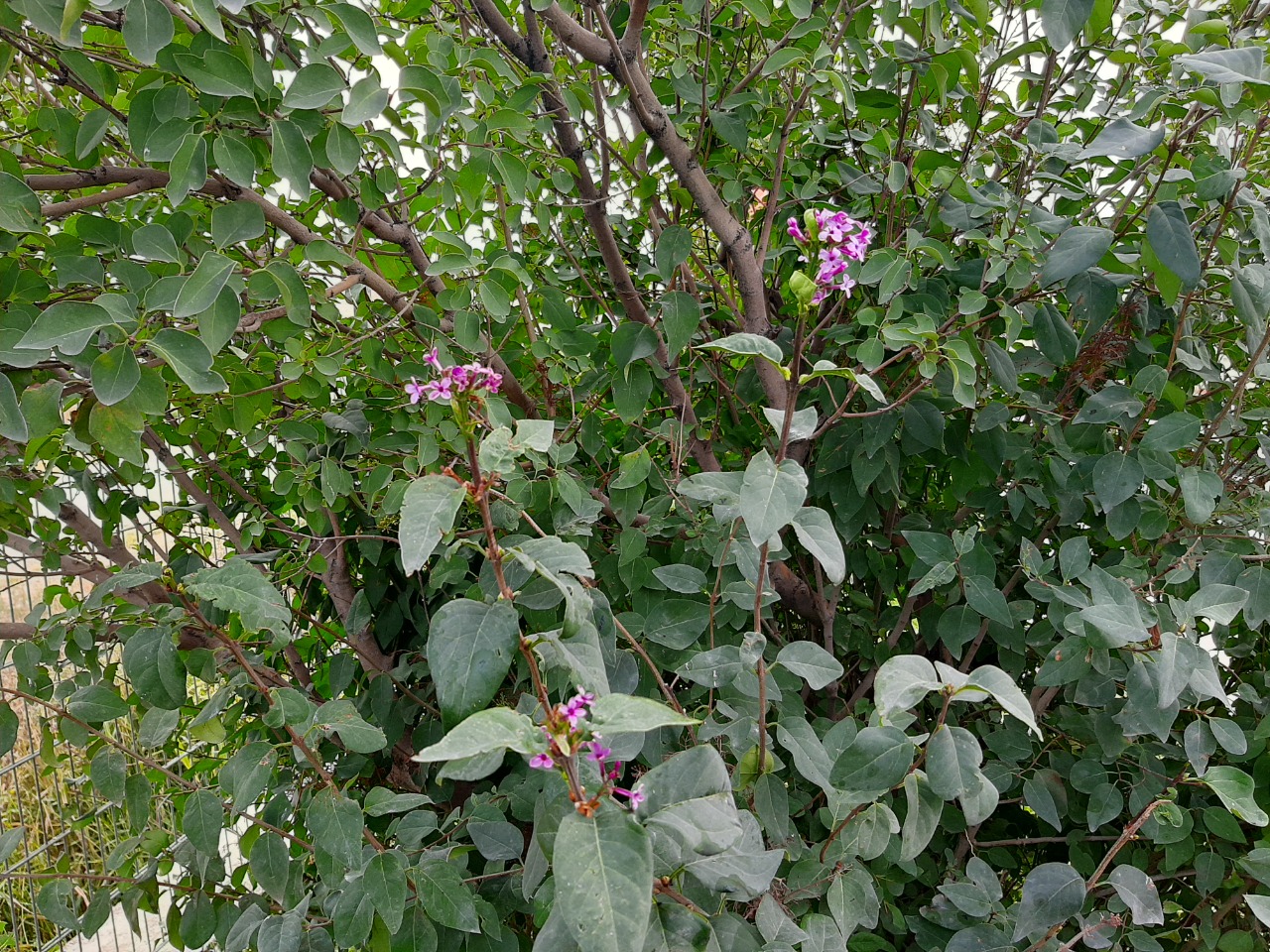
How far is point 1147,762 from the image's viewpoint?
3.86 feet

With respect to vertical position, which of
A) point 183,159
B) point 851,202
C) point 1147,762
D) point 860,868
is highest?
point 183,159

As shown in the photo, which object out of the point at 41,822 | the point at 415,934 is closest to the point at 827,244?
the point at 415,934

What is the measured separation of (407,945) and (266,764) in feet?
0.77

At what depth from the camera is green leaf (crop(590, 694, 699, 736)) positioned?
0.53 metres

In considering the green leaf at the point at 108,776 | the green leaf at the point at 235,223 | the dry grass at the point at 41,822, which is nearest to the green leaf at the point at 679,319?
the green leaf at the point at 235,223

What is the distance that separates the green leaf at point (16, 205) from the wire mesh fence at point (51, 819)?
53 centimetres

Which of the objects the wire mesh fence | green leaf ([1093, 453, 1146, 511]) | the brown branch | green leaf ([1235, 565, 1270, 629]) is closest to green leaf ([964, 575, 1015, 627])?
green leaf ([1093, 453, 1146, 511])

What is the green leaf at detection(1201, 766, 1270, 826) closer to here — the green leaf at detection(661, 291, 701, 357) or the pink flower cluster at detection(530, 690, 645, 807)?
the pink flower cluster at detection(530, 690, 645, 807)

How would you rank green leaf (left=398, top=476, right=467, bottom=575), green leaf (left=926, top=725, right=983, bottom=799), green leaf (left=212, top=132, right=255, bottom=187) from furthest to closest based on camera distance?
green leaf (left=212, top=132, right=255, bottom=187) < green leaf (left=926, top=725, right=983, bottom=799) < green leaf (left=398, top=476, right=467, bottom=575)

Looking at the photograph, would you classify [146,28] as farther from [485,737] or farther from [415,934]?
[415,934]

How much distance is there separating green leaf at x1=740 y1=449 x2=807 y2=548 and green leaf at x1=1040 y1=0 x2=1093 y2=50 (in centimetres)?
57

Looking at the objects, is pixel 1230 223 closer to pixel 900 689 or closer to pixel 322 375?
pixel 900 689

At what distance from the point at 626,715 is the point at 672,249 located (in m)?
0.79

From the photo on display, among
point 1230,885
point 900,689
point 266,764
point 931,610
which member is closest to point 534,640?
point 900,689
